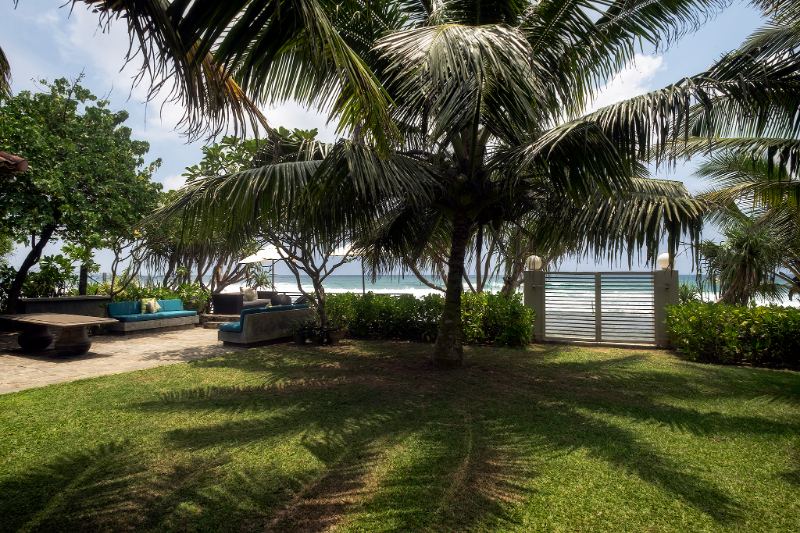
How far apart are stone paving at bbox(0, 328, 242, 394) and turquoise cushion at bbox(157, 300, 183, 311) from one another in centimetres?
164

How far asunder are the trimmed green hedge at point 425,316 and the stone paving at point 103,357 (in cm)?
282

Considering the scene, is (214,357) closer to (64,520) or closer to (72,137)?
(64,520)

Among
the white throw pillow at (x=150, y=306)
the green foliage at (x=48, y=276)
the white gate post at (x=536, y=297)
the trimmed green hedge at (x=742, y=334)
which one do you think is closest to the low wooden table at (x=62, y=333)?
the white throw pillow at (x=150, y=306)

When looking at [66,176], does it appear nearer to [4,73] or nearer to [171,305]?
[171,305]

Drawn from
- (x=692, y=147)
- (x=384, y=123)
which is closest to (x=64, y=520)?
(x=384, y=123)

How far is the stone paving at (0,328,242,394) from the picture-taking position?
6938 mm

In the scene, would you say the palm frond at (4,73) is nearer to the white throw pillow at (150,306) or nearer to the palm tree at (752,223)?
the palm tree at (752,223)

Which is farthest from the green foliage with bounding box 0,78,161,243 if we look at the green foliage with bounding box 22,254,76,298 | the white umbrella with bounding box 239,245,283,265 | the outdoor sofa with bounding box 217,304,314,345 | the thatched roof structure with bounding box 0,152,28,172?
the thatched roof structure with bounding box 0,152,28,172

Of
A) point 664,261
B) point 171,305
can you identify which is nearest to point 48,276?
point 171,305

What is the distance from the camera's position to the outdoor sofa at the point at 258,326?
996 centimetres

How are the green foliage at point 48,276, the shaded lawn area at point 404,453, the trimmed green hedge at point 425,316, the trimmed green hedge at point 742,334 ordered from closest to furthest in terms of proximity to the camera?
1. the shaded lawn area at point 404,453
2. the trimmed green hedge at point 742,334
3. the trimmed green hedge at point 425,316
4. the green foliage at point 48,276

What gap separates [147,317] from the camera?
41.5 feet

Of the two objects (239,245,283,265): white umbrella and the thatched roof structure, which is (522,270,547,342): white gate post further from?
(239,245,283,265): white umbrella

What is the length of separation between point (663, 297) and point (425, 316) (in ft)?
16.6
